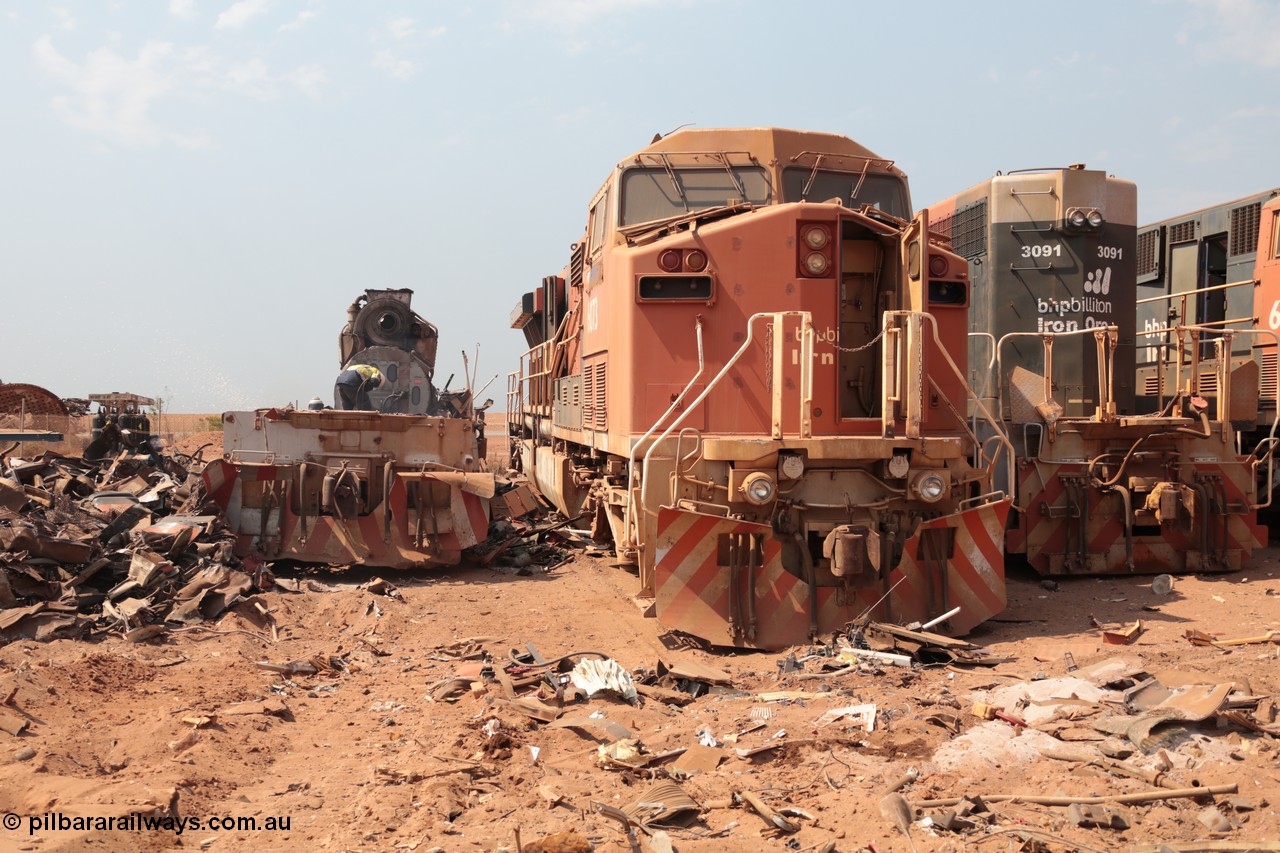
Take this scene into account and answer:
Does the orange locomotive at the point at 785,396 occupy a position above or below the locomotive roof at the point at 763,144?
below

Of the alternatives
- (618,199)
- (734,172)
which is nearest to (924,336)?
(734,172)

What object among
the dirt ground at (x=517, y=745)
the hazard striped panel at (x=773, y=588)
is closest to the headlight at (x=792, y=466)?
the hazard striped panel at (x=773, y=588)

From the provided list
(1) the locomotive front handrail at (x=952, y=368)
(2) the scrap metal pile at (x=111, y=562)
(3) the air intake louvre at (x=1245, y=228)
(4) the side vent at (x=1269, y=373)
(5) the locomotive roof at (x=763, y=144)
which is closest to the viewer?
(1) the locomotive front handrail at (x=952, y=368)

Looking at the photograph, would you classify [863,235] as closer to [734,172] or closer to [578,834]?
[734,172]

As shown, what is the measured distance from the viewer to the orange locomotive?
6766 mm

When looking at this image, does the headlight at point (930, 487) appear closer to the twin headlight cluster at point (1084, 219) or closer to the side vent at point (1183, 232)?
the twin headlight cluster at point (1084, 219)

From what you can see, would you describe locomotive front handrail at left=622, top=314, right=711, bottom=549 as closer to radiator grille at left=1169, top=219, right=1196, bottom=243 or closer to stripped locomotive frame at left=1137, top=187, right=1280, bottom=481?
stripped locomotive frame at left=1137, top=187, right=1280, bottom=481

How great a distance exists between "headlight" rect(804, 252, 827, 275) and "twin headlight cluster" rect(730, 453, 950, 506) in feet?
4.90

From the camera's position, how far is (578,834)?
374 centimetres

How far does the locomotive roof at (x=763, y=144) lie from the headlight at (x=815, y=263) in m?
1.28

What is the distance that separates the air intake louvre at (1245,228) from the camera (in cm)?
1262

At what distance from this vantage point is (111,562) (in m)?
8.39

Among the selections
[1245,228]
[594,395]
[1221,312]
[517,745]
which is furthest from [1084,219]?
[517,745]

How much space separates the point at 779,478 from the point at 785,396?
81 cm
